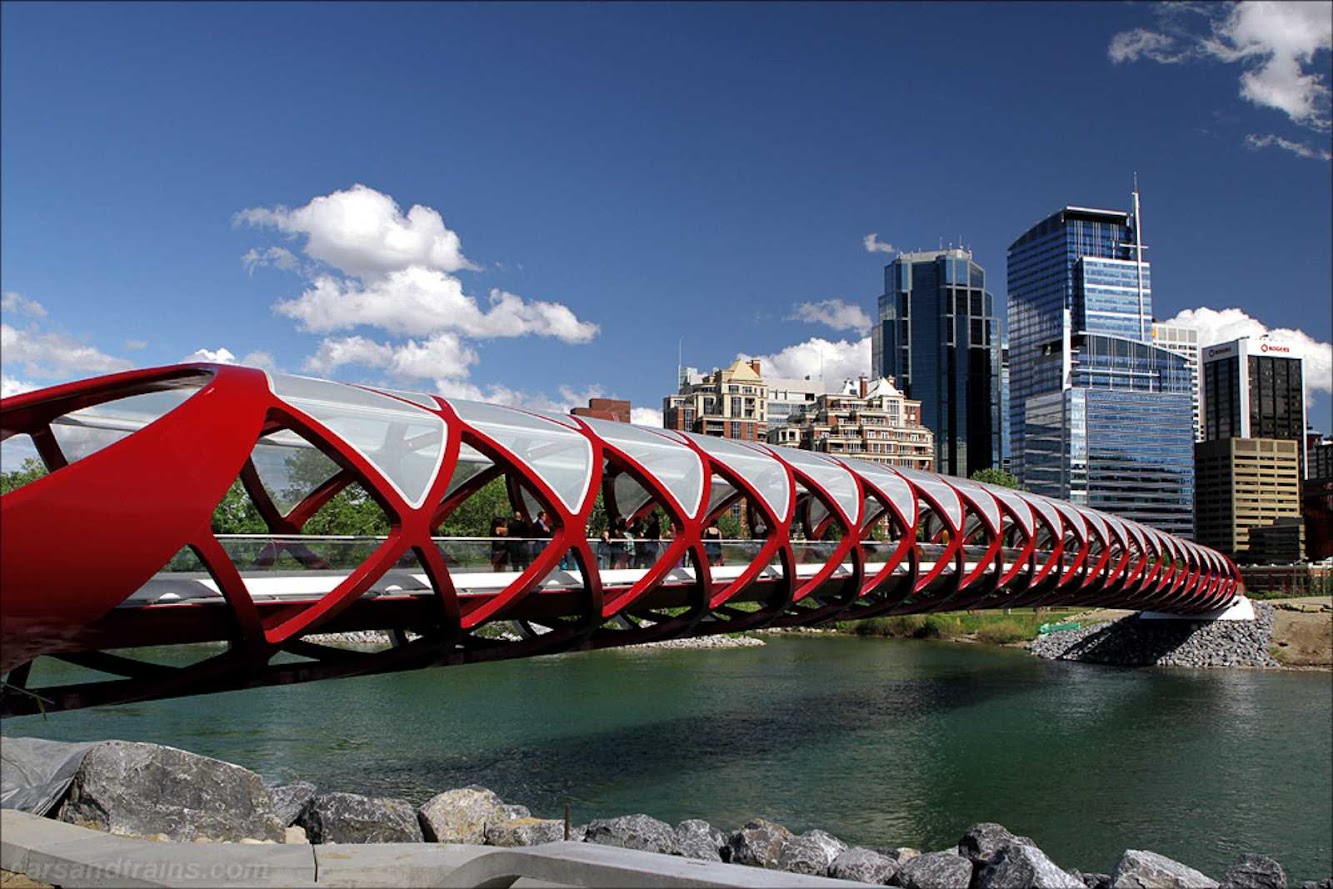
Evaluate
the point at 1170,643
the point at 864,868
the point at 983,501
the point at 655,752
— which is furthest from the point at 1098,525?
the point at 864,868

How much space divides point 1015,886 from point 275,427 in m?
11.4

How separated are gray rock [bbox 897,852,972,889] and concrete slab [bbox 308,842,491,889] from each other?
23.7 feet

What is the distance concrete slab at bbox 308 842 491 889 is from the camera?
28.8 ft

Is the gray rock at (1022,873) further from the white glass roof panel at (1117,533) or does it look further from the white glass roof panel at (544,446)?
the white glass roof panel at (1117,533)

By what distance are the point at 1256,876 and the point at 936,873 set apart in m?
4.64

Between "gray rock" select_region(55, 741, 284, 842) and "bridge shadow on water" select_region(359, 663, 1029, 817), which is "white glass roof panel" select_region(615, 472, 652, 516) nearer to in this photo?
"bridge shadow on water" select_region(359, 663, 1029, 817)

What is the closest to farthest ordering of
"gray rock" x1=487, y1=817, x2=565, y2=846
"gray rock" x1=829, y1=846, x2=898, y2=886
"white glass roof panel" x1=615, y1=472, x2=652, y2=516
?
1. "gray rock" x1=829, y1=846, x2=898, y2=886
2. "gray rock" x1=487, y1=817, x2=565, y2=846
3. "white glass roof panel" x1=615, y1=472, x2=652, y2=516

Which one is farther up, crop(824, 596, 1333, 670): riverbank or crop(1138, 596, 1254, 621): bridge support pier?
crop(1138, 596, 1254, 621): bridge support pier

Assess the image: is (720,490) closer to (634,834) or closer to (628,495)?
(628,495)

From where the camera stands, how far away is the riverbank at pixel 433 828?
13.6m

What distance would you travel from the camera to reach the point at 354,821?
15.3 metres

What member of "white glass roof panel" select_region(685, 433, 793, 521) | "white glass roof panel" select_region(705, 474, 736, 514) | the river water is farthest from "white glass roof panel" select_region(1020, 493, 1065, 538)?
"white glass roof panel" select_region(685, 433, 793, 521)

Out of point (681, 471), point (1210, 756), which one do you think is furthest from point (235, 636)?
point (1210, 756)

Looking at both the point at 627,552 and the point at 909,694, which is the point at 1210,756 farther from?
the point at 627,552
